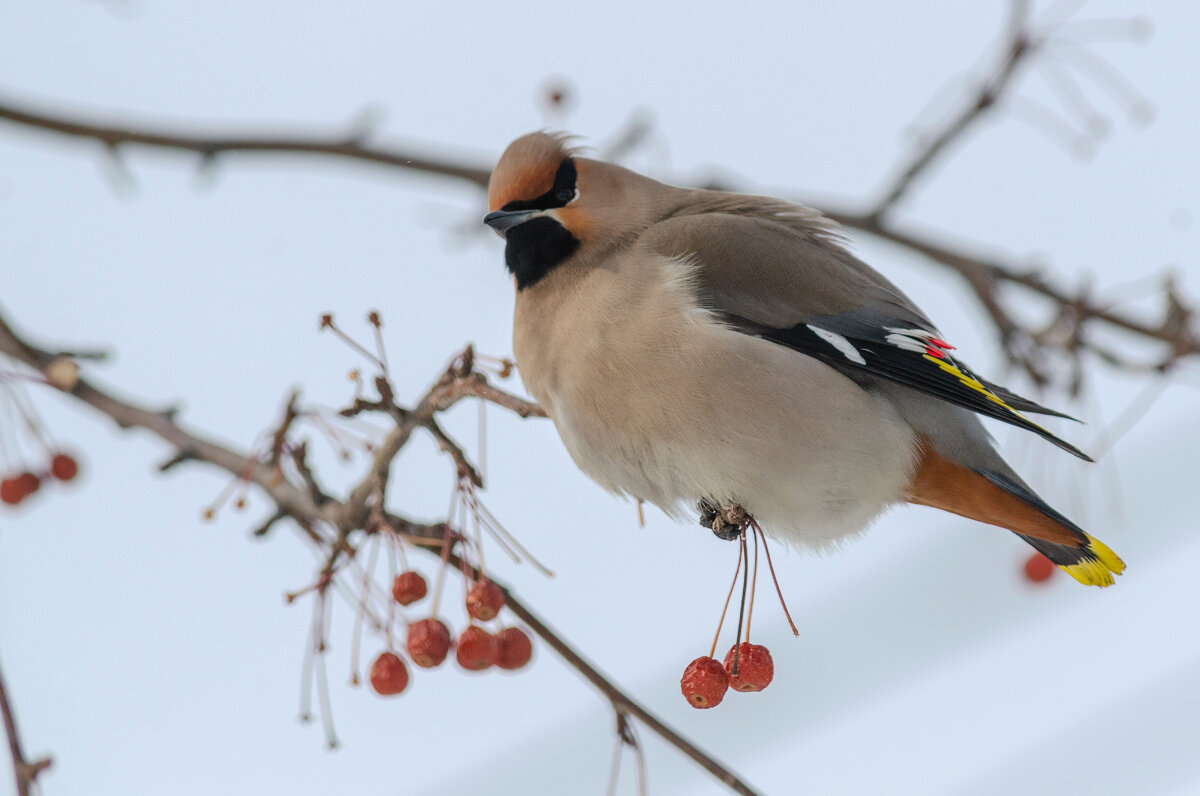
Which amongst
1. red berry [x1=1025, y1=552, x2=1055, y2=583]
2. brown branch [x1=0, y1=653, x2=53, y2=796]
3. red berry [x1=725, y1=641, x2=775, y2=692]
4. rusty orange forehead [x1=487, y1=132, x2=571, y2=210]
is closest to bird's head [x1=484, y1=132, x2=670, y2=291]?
rusty orange forehead [x1=487, y1=132, x2=571, y2=210]

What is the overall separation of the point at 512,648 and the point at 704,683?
359 mm

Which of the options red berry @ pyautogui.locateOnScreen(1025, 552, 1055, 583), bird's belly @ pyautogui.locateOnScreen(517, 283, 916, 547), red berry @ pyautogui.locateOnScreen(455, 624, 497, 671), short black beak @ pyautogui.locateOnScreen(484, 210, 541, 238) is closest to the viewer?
red berry @ pyautogui.locateOnScreen(455, 624, 497, 671)

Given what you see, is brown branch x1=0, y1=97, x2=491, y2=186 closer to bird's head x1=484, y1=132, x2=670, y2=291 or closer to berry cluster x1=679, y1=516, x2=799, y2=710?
bird's head x1=484, y1=132, x2=670, y2=291

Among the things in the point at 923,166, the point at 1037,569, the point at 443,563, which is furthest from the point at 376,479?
the point at 1037,569

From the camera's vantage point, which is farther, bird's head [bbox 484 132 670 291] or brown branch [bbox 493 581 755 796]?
bird's head [bbox 484 132 670 291]

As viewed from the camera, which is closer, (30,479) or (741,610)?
(741,610)

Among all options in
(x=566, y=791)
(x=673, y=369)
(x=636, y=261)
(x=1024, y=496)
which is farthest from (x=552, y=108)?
(x=566, y=791)

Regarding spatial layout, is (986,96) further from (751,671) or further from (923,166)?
(751,671)

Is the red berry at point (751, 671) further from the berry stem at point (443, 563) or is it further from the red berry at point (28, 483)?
the red berry at point (28, 483)

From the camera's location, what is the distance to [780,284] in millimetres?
2221

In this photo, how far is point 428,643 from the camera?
189cm

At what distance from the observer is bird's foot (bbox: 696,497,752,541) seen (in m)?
2.06

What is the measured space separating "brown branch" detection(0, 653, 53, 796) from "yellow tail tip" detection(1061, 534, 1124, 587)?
1686 millimetres

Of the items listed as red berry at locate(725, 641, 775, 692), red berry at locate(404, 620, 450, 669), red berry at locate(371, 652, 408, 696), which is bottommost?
red berry at locate(725, 641, 775, 692)
